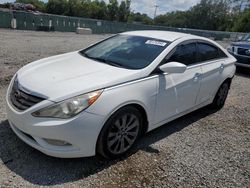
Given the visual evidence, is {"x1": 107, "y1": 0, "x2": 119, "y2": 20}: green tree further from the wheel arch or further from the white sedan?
the wheel arch

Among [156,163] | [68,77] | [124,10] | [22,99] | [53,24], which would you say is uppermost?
[124,10]

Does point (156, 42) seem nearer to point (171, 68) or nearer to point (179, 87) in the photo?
point (171, 68)

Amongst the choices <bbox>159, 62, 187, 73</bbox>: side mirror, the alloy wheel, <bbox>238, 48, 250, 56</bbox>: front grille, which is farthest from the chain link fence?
the alloy wheel

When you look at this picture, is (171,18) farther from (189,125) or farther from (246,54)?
(189,125)

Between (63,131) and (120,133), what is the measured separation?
2.62 feet

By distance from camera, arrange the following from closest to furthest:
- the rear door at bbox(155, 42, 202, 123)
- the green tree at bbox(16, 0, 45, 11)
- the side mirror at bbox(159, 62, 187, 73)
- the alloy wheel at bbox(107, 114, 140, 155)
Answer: the alloy wheel at bbox(107, 114, 140, 155), the side mirror at bbox(159, 62, 187, 73), the rear door at bbox(155, 42, 202, 123), the green tree at bbox(16, 0, 45, 11)

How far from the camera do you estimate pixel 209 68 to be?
4695 millimetres

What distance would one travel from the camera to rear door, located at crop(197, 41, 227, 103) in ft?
15.1

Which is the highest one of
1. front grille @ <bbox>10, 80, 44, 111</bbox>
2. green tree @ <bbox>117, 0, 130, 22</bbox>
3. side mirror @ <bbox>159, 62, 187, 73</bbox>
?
green tree @ <bbox>117, 0, 130, 22</bbox>

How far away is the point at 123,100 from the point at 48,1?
226 feet

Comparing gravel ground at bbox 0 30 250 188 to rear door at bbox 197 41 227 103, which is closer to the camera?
gravel ground at bbox 0 30 250 188

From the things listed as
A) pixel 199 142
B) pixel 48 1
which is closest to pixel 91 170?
pixel 199 142

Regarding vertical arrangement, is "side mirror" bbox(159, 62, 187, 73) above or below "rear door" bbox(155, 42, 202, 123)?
above

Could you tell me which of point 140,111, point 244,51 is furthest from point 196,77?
point 244,51
